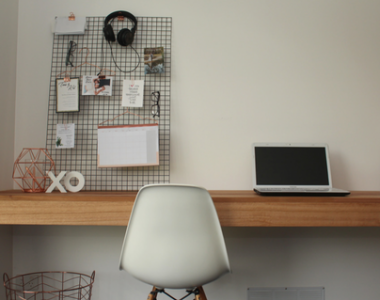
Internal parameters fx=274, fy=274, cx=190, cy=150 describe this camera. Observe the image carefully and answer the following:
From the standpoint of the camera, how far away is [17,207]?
1174mm

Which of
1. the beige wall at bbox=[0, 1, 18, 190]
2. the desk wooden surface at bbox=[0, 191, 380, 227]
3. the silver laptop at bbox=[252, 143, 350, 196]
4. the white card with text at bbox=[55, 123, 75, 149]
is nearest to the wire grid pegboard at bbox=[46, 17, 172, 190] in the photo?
the white card with text at bbox=[55, 123, 75, 149]

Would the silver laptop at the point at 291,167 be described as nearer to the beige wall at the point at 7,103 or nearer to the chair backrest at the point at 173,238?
the chair backrest at the point at 173,238

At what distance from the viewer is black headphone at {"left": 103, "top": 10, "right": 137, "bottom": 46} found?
1.57 m

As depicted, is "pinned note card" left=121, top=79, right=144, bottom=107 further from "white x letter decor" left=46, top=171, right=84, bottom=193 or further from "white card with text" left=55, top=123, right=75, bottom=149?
"white x letter decor" left=46, top=171, right=84, bottom=193

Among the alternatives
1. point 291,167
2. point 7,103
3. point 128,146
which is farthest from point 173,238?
point 7,103

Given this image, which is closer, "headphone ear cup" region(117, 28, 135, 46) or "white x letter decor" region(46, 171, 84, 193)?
"white x letter decor" region(46, 171, 84, 193)

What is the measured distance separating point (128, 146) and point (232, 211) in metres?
0.72

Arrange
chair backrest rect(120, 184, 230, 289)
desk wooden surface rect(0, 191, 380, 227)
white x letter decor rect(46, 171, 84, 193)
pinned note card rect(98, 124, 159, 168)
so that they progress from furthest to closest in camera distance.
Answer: pinned note card rect(98, 124, 159, 168) < white x letter decor rect(46, 171, 84, 193) < desk wooden surface rect(0, 191, 380, 227) < chair backrest rect(120, 184, 230, 289)

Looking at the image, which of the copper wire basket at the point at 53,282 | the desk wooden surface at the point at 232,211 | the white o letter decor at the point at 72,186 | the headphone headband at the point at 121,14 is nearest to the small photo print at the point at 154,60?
the headphone headband at the point at 121,14

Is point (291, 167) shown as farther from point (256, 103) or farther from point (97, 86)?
point (97, 86)

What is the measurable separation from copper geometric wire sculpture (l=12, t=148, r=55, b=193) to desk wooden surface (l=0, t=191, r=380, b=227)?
308mm

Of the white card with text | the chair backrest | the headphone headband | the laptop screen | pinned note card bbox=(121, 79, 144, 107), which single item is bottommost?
the chair backrest

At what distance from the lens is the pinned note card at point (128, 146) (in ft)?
5.08

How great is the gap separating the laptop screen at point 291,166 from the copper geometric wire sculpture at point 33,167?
1.17 metres
